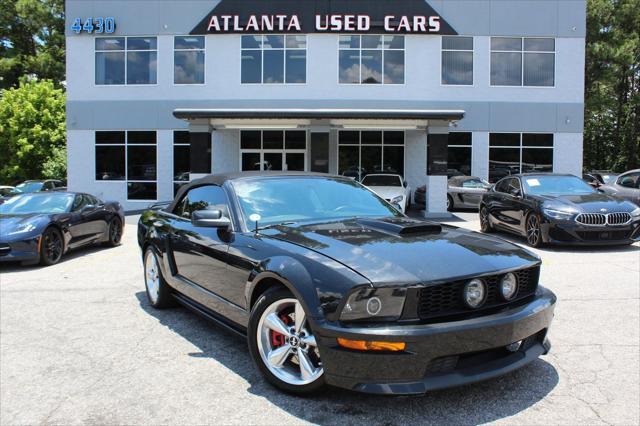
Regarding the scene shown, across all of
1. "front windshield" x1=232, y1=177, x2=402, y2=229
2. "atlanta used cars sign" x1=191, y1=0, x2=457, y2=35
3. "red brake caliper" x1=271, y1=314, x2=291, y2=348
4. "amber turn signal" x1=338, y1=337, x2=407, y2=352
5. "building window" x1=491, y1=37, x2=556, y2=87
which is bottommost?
"red brake caliper" x1=271, y1=314, x2=291, y2=348

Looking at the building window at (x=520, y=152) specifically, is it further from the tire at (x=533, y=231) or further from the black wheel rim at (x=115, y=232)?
the black wheel rim at (x=115, y=232)

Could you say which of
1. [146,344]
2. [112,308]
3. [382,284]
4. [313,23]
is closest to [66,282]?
[112,308]

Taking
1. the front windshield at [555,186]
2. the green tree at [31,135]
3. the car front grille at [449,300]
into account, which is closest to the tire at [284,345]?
the car front grille at [449,300]

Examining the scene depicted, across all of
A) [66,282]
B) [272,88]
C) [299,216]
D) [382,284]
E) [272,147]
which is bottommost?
[66,282]

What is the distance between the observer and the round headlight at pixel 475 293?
308 centimetres

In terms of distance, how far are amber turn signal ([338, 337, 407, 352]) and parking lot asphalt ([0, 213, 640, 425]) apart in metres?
0.49

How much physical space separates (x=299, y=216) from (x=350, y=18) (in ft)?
64.9

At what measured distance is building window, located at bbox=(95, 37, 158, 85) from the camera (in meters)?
22.9

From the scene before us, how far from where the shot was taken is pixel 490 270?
3.21 meters

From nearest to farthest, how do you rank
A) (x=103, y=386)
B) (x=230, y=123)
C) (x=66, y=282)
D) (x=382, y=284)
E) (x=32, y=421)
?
(x=382, y=284)
(x=32, y=421)
(x=103, y=386)
(x=66, y=282)
(x=230, y=123)

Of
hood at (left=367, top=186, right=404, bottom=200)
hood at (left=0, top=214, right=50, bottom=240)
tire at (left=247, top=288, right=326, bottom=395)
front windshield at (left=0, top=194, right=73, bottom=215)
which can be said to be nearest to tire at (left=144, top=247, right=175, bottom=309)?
tire at (left=247, top=288, right=326, bottom=395)

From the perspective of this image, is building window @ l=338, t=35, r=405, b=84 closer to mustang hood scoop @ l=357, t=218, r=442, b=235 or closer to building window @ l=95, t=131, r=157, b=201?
building window @ l=95, t=131, r=157, b=201

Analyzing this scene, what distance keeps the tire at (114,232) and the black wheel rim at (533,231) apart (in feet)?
28.3

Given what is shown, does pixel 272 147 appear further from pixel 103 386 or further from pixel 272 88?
pixel 103 386
